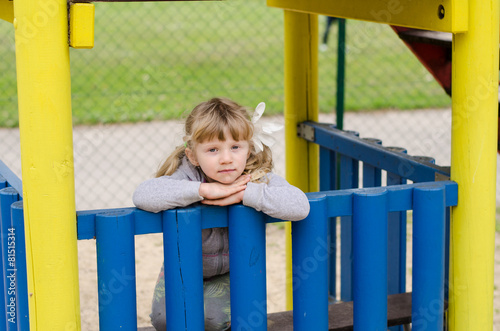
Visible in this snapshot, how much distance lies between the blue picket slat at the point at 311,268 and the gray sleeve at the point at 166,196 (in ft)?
1.09

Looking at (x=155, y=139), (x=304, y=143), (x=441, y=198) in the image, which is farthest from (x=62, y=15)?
(x=155, y=139)

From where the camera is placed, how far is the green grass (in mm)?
9656

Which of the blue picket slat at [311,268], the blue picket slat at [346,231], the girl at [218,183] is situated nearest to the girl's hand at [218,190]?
the girl at [218,183]

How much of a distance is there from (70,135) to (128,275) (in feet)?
1.40

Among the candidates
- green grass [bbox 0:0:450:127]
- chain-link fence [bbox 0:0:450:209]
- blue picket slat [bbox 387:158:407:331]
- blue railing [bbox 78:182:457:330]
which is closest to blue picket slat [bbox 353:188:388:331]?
blue railing [bbox 78:182:457:330]

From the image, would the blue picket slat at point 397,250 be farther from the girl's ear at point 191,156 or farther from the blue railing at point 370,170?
the girl's ear at point 191,156

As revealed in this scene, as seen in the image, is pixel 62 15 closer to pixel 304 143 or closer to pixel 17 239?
pixel 17 239

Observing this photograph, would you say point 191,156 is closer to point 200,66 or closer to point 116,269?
point 116,269

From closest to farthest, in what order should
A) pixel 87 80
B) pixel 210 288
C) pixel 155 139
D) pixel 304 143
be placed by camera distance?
pixel 210 288
pixel 304 143
pixel 155 139
pixel 87 80

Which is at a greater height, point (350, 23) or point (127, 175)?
point (350, 23)

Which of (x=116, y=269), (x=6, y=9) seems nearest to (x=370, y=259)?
(x=116, y=269)

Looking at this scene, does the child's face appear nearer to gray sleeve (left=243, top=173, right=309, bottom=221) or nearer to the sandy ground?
gray sleeve (left=243, top=173, right=309, bottom=221)

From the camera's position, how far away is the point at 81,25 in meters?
1.80

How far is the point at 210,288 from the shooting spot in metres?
2.36
